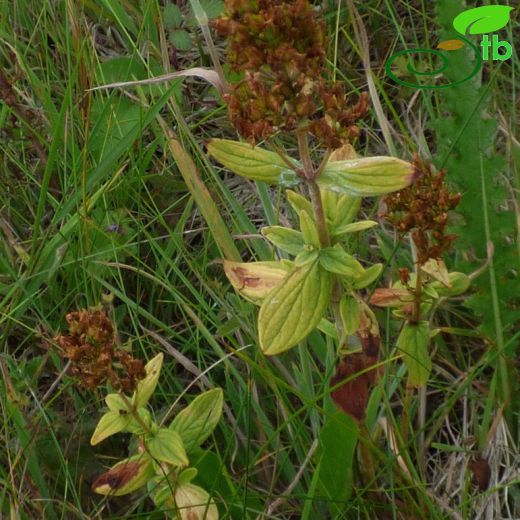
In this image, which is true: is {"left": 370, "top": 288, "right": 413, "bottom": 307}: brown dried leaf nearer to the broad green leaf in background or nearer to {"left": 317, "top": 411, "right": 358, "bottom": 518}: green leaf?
{"left": 317, "top": 411, "right": 358, "bottom": 518}: green leaf

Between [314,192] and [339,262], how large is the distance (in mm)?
156

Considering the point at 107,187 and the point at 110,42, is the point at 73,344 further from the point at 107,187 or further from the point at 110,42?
the point at 110,42

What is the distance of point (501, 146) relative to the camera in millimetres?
2582

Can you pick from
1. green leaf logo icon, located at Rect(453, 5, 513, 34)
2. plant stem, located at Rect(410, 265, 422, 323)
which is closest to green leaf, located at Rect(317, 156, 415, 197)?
plant stem, located at Rect(410, 265, 422, 323)

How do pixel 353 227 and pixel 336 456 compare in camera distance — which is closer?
pixel 353 227

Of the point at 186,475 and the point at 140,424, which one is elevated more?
the point at 140,424

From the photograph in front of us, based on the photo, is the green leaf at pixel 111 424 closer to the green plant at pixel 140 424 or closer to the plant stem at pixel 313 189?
the green plant at pixel 140 424

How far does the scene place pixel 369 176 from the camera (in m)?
1.54

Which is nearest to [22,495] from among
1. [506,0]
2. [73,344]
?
[73,344]

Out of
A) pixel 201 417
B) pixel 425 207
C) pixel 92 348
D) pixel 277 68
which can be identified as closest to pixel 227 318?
pixel 201 417

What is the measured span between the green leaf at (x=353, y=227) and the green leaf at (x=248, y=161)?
0.18m

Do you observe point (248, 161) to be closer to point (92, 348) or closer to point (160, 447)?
point (92, 348)

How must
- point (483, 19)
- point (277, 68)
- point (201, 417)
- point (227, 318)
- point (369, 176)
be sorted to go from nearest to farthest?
point (277, 68) < point (369, 176) < point (201, 417) < point (227, 318) < point (483, 19)

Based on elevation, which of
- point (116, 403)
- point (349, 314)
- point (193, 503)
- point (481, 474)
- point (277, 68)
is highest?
point (277, 68)
